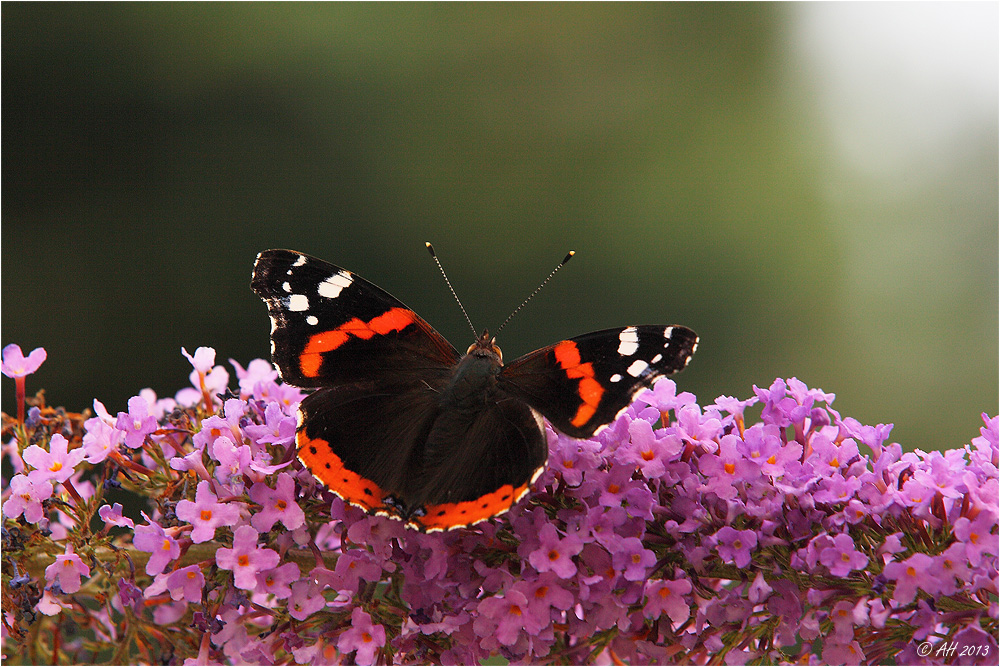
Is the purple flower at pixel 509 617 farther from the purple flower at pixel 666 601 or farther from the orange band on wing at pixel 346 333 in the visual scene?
the orange band on wing at pixel 346 333

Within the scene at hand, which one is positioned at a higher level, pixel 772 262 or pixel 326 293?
pixel 326 293

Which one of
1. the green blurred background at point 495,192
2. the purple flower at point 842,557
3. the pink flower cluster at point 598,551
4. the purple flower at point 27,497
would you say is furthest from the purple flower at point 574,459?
the green blurred background at point 495,192

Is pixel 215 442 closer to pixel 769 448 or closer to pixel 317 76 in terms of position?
pixel 769 448

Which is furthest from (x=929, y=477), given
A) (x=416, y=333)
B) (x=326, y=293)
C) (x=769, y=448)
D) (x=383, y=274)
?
(x=383, y=274)

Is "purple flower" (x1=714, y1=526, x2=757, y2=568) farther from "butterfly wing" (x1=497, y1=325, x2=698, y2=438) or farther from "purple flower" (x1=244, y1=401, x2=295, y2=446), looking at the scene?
"purple flower" (x1=244, y1=401, x2=295, y2=446)

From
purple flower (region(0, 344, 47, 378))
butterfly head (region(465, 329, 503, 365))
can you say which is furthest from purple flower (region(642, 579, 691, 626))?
purple flower (region(0, 344, 47, 378))
